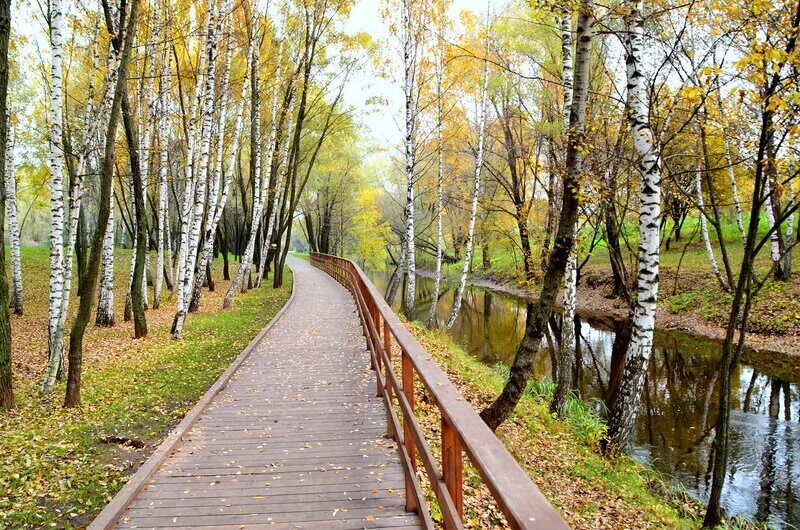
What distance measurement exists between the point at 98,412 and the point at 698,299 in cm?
1818

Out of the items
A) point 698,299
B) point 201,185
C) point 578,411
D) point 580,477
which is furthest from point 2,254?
point 698,299

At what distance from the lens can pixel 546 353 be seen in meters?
15.3

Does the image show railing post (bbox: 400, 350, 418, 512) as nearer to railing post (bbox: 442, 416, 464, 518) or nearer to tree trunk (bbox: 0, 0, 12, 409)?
railing post (bbox: 442, 416, 464, 518)

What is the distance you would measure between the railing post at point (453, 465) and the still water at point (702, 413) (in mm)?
6100

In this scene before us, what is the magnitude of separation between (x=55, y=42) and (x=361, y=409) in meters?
6.47

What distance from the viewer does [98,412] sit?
6816 mm

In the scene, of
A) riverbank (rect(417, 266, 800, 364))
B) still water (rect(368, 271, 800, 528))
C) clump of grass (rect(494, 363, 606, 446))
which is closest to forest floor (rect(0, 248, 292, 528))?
clump of grass (rect(494, 363, 606, 446))

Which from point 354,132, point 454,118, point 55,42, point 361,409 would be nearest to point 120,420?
point 361,409

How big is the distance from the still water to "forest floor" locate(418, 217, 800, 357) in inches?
37.5

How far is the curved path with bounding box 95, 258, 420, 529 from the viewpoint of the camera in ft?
12.2

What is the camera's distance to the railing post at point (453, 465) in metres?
2.50

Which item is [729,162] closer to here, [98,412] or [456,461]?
[456,461]

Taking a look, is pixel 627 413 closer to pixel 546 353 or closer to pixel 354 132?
pixel 546 353

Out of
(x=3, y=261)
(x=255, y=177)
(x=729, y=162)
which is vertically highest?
(x=729, y=162)
